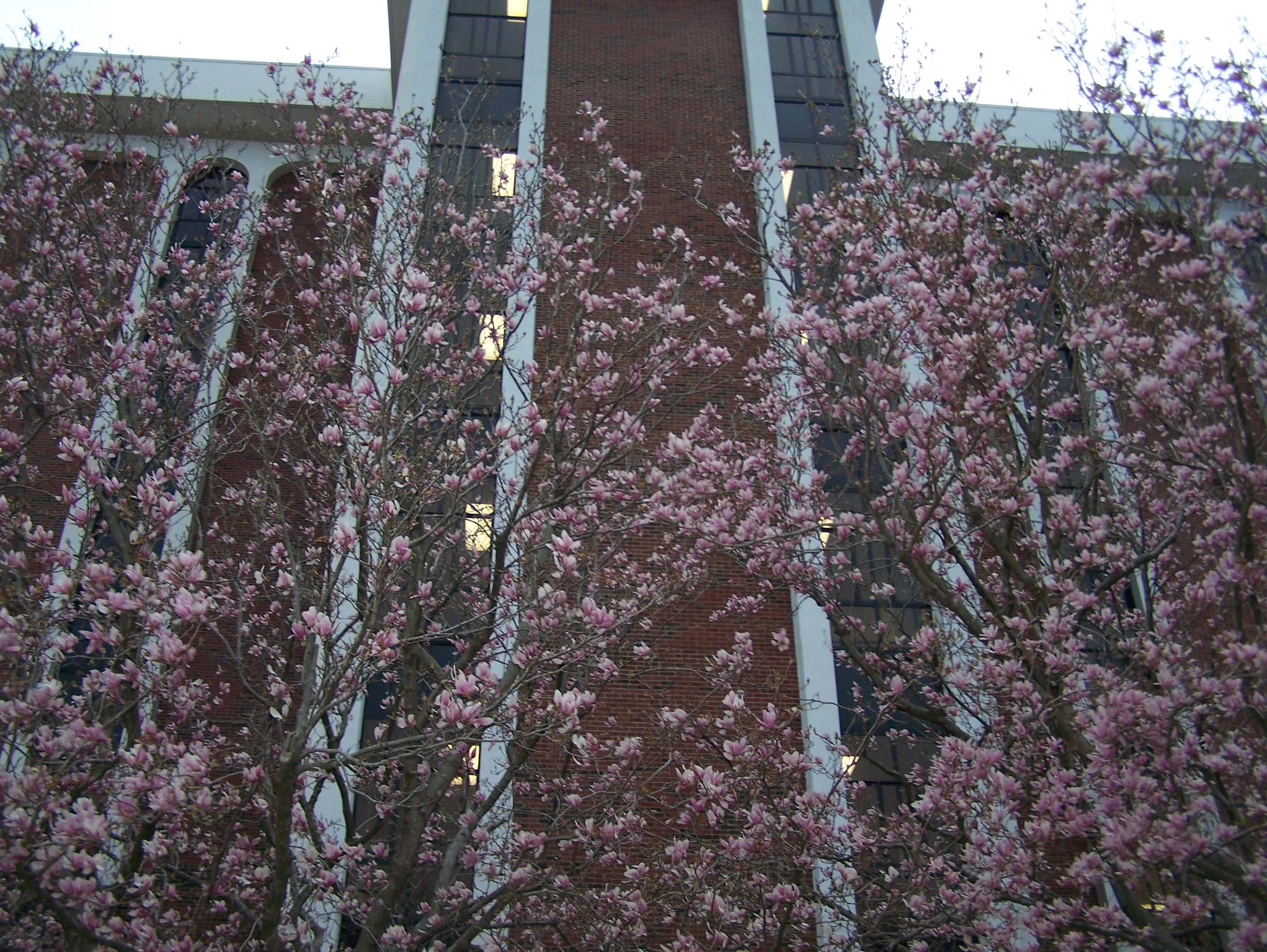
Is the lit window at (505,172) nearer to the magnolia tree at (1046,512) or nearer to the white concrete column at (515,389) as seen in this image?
the white concrete column at (515,389)

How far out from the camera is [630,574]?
30.2ft

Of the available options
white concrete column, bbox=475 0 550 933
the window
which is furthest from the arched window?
the window

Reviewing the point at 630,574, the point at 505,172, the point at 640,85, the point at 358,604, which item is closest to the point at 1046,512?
the point at 630,574

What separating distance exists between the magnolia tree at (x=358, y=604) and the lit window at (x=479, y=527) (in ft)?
0.50

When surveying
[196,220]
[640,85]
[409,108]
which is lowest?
[196,220]

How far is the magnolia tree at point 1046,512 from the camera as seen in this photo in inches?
200

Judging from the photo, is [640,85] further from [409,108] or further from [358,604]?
[358,604]

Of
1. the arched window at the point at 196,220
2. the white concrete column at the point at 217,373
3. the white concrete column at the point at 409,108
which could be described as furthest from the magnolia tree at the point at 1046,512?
the arched window at the point at 196,220

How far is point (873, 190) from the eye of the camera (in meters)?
8.60

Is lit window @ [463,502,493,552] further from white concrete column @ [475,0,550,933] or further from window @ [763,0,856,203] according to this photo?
window @ [763,0,856,203]

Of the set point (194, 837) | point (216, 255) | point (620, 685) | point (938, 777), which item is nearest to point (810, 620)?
point (620, 685)

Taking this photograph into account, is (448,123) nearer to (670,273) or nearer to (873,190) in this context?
(670,273)

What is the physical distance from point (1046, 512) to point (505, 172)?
8.28 meters

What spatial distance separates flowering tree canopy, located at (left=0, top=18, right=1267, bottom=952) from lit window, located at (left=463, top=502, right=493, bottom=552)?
0.12m
